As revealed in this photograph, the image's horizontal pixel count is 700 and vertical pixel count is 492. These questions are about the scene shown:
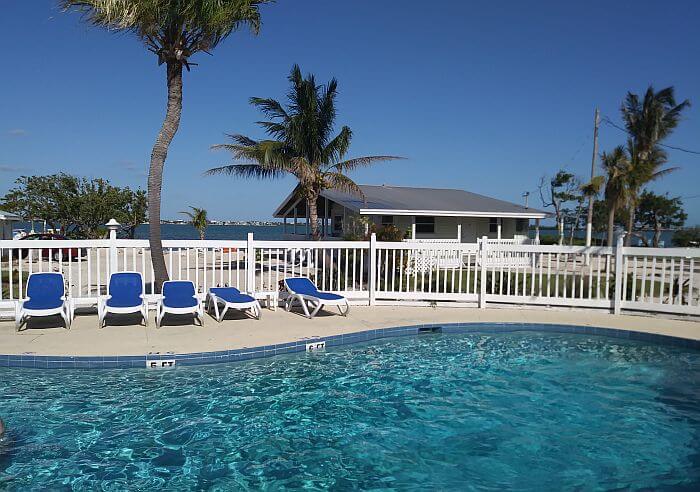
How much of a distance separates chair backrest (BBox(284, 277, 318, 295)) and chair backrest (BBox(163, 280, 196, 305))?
1785mm

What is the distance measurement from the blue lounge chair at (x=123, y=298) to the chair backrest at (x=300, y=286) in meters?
2.55

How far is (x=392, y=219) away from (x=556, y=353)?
615 inches

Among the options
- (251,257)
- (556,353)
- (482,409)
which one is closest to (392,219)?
(251,257)

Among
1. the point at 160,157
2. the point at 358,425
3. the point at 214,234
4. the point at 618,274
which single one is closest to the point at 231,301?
the point at 160,157

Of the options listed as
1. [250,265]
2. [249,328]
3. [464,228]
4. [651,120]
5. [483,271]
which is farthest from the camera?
[651,120]

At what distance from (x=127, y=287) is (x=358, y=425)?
4.84m

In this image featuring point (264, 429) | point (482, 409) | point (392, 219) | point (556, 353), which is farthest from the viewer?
point (392, 219)

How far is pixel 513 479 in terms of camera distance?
13.0ft

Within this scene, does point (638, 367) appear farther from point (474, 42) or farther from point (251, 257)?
point (474, 42)

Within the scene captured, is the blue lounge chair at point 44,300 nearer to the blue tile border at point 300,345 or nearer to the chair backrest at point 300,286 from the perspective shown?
the blue tile border at point 300,345

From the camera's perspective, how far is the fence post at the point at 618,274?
367 inches

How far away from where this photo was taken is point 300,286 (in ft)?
30.5

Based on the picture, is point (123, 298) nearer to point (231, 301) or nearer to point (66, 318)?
point (66, 318)

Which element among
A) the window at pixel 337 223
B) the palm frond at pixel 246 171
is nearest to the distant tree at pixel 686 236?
the window at pixel 337 223
